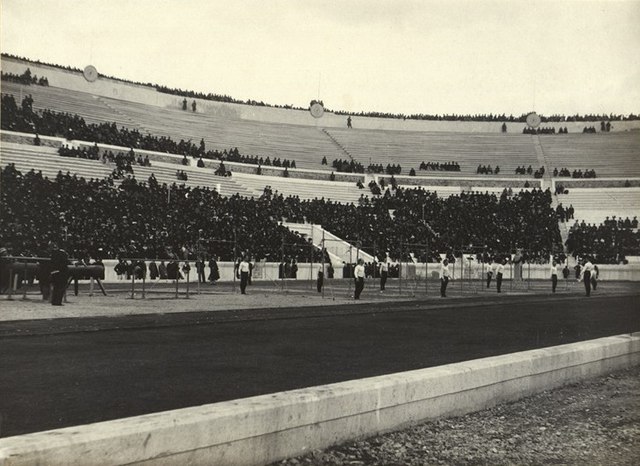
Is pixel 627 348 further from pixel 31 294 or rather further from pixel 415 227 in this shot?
pixel 415 227

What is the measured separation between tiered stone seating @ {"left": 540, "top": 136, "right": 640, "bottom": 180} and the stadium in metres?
0.32

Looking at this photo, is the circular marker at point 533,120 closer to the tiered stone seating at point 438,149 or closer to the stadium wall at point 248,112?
the stadium wall at point 248,112

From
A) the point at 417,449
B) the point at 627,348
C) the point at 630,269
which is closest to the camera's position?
the point at 417,449

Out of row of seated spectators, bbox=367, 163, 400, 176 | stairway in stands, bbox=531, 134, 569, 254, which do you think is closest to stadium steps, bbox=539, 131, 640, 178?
stairway in stands, bbox=531, 134, 569, 254

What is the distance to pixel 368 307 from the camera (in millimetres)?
20922

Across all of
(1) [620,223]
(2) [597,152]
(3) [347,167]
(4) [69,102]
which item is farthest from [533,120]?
(4) [69,102]

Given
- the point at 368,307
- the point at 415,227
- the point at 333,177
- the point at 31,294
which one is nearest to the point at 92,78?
the point at 333,177

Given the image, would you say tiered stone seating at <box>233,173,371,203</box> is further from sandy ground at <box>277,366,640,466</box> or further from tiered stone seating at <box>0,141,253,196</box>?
sandy ground at <box>277,366,640,466</box>

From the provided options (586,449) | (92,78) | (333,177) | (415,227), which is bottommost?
(586,449)

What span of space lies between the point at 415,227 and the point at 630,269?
1507cm

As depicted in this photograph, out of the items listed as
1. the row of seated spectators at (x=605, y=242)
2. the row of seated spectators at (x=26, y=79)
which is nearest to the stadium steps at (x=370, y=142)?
the row of seated spectators at (x=26, y=79)

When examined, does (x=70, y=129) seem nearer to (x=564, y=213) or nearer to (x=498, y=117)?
(x=564, y=213)

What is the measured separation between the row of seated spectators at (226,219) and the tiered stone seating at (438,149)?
35.8 ft

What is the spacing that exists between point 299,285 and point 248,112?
125 ft
